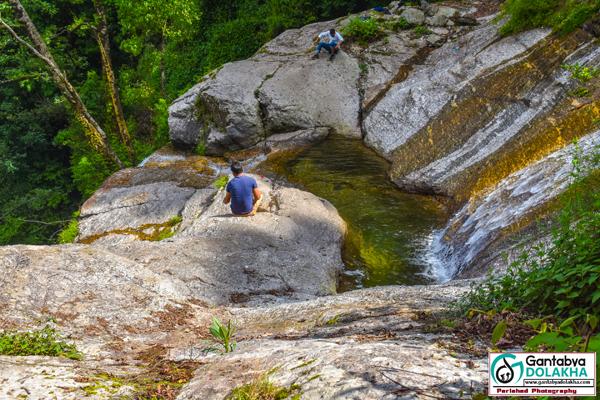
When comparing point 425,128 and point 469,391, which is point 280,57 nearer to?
point 425,128

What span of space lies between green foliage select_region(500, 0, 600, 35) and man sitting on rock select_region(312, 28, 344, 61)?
514cm

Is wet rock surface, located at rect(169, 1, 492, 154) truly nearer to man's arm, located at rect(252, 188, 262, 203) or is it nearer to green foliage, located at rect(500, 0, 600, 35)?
green foliage, located at rect(500, 0, 600, 35)

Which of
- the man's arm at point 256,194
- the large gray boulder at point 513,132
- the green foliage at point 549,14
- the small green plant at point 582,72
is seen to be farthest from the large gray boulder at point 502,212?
the green foliage at point 549,14

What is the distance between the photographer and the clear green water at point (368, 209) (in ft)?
31.1

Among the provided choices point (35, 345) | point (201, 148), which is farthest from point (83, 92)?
point (35, 345)

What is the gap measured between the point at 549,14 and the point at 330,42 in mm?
6606

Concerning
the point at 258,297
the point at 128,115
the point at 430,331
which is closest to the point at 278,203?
the point at 258,297

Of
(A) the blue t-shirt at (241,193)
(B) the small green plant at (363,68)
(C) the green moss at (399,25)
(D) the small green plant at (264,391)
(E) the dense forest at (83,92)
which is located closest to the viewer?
(D) the small green plant at (264,391)

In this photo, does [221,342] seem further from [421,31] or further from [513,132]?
[421,31]

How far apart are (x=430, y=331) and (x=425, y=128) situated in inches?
399

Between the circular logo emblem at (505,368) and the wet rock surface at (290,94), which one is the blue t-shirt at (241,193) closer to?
the wet rock surface at (290,94)

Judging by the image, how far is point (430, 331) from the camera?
12.8ft

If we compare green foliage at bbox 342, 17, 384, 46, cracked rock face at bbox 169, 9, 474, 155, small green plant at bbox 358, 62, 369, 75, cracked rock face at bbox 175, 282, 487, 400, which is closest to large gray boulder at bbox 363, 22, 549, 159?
cracked rock face at bbox 169, 9, 474, 155

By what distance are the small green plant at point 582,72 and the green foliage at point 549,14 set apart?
69.8 inches
